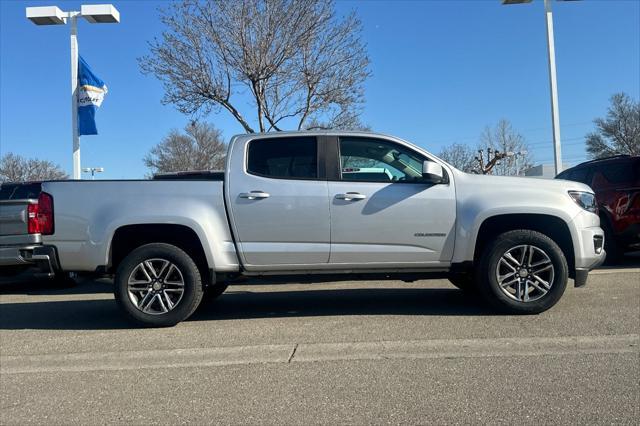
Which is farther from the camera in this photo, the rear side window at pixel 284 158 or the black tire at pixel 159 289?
the rear side window at pixel 284 158

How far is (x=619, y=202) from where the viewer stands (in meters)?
8.95

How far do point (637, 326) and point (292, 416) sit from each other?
3.76 m

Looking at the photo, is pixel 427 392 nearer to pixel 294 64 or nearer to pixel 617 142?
pixel 294 64

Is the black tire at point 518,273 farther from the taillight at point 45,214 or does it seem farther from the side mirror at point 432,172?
the taillight at point 45,214

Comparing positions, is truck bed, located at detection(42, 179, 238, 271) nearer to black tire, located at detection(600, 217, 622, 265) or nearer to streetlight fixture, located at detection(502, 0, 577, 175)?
black tire, located at detection(600, 217, 622, 265)

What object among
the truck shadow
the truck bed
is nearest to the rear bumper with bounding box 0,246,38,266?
the truck shadow

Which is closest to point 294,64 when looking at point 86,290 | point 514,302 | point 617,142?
point 86,290

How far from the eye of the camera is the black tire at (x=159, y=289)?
555 centimetres

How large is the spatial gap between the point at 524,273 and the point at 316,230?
226 centimetres

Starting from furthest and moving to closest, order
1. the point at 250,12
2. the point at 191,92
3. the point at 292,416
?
the point at 191,92
the point at 250,12
the point at 292,416

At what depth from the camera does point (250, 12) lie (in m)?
13.3

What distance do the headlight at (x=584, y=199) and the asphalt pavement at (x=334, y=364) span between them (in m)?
1.15

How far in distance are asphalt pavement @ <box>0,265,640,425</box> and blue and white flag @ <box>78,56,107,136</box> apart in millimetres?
7312

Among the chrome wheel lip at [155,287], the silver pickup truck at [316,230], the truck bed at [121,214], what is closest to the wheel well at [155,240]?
the silver pickup truck at [316,230]
